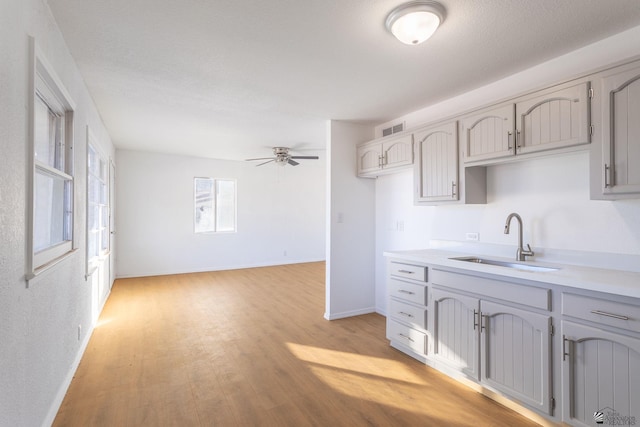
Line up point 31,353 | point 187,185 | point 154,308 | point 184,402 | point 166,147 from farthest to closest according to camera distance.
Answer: point 187,185 < point 166,147 < point 154,308 < point 184,402 < point 31,353

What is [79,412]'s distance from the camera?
6.81 feet

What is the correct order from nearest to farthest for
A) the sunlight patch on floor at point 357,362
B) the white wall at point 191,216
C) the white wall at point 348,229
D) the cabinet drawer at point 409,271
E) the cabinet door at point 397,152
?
the sunlight patch on floor at point 357,362 < the cabinet drawer at point 409,271 < the cabinet door at point 397,152 < the white wall at point 348,229 < the white wall at point 191,216

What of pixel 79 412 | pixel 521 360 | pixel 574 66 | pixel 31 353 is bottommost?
pixel 79 412

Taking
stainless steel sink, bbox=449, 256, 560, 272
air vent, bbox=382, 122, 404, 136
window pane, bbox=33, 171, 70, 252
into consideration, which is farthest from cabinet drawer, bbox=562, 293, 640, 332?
window pane, bbox=33, 171, 70, 252

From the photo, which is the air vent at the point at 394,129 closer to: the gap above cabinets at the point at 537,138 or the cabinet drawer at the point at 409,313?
the gap above cabinets at the point at 537,138

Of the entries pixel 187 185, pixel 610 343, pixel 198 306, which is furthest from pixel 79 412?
pixel 187 185

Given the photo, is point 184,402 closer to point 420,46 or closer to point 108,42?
point 108,42

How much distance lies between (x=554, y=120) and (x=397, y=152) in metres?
1.50

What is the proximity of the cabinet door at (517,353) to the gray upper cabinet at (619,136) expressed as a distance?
0.87 m

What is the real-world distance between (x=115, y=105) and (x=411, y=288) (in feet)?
12.1

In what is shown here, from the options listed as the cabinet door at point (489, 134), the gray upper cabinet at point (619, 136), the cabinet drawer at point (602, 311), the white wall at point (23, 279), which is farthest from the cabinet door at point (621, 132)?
the white wall at point (23, 279)

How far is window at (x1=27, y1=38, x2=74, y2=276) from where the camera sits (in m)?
1.77

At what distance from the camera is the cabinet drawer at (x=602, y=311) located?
60.7 inches
